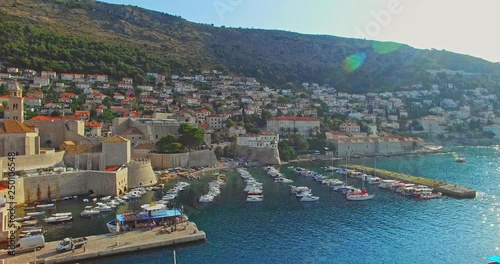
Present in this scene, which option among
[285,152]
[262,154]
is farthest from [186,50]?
[262,154]

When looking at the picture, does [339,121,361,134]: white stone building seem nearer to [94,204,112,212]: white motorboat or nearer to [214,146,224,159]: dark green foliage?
[214,146,224,159]: dark green foliage

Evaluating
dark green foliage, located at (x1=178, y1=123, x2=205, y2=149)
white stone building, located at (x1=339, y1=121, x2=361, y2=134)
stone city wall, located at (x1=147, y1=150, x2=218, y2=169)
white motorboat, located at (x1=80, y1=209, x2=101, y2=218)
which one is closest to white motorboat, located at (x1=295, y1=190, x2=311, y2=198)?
white motorboat, located at (x1=80, y1=209, x2=101, y2=218)

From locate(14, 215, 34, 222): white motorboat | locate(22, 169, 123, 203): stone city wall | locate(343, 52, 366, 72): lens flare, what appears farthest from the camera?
locate(343, 52, 366, 72): lens flare

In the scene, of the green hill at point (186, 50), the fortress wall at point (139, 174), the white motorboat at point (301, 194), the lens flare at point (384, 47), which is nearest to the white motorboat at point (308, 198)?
the white motorboat at point (301, 194)

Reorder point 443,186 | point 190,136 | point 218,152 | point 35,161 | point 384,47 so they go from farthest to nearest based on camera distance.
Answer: point 384,47 → point 218,152 → point 190,136 → point 443,186 → point 35,161

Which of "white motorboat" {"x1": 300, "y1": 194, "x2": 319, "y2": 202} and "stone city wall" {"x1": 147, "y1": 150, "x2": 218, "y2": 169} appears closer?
"white motorboat" {"x1": 300, "y1": 194, "x2": 319, "y2": 202}

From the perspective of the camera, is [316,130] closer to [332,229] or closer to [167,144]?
[167,144]
